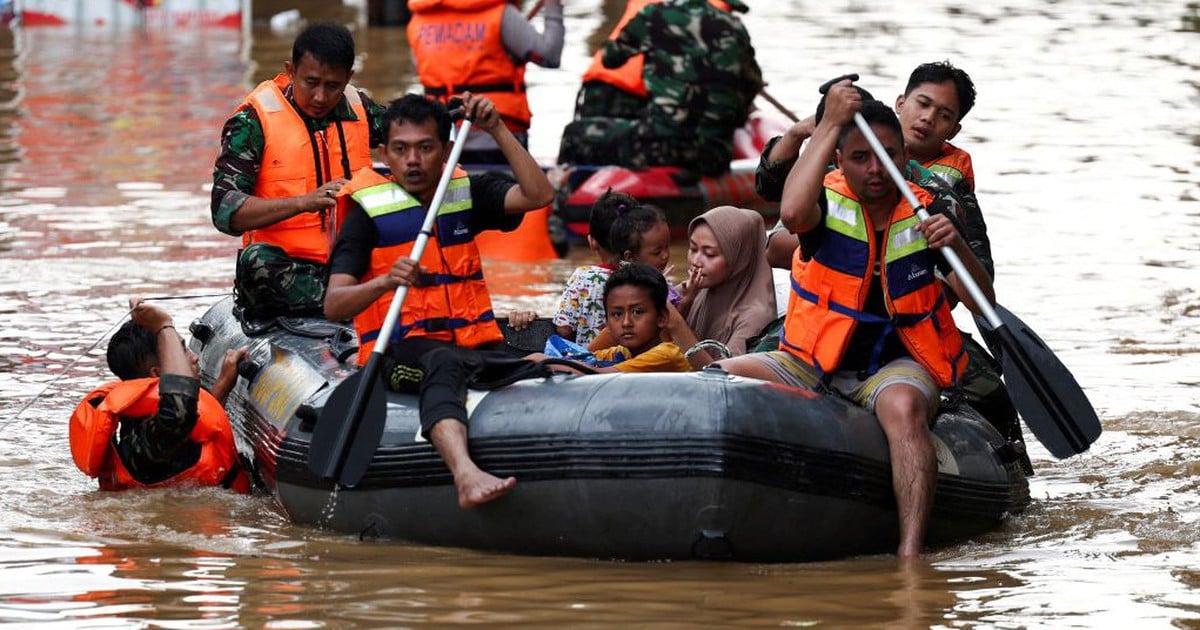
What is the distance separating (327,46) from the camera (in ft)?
23.5

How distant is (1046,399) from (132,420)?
277cm

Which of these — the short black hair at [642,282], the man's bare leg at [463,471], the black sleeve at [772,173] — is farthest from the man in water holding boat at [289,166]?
the man's bare leg at [463,471]

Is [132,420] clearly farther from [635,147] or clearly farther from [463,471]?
[635,147]

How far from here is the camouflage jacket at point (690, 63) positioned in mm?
11211

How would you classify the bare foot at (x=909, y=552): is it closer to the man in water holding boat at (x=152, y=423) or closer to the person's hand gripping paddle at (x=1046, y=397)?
the person's hand gripping paddle at (x=1046, y=397)

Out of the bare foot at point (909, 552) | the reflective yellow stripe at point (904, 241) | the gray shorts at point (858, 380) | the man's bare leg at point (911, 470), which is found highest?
the reflective yellow stripe at point (904, 241)

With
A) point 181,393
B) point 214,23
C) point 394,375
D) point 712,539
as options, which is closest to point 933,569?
point 712,539

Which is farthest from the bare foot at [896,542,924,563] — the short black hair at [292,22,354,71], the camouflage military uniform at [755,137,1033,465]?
the short black hair at [292,22,354,71]

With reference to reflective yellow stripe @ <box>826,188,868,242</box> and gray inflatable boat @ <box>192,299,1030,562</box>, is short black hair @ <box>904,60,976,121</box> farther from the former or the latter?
gray inflatable boat @ <box>192,299,1030,562</box>

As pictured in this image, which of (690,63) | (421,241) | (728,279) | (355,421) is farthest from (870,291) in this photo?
(690,63)

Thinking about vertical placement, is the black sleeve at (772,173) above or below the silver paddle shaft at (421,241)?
above

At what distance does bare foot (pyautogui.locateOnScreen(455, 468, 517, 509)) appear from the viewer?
576cm

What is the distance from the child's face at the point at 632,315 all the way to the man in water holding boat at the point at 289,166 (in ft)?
3.90

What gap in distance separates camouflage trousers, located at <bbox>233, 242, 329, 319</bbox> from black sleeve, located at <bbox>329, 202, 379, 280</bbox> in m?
1.04
